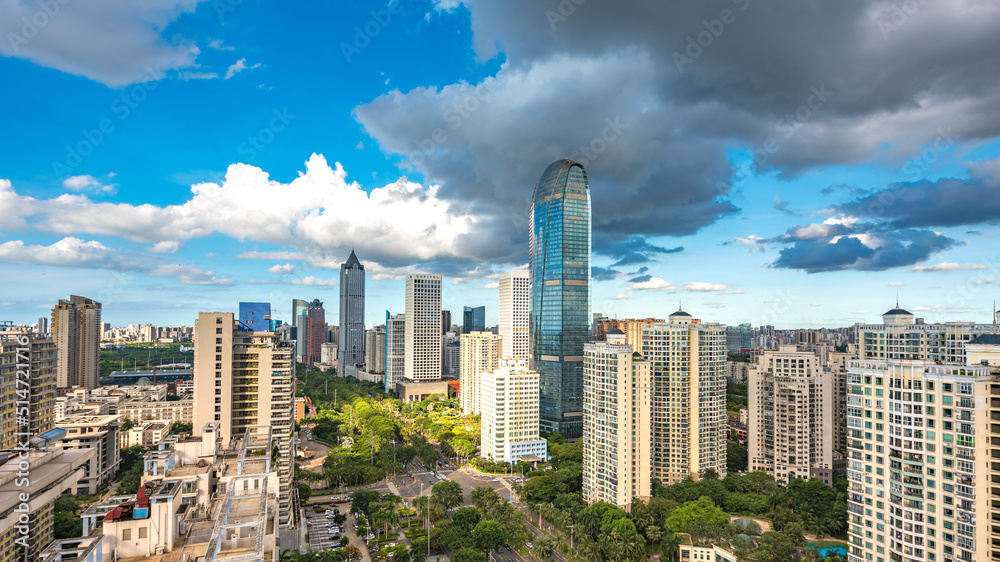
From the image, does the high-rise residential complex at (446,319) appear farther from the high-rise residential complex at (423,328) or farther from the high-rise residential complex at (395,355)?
the high-rise residential complex at (423,328)

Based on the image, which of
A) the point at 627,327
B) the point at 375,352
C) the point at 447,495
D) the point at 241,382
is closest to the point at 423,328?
the point at 627,327

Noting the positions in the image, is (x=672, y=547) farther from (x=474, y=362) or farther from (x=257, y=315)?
(x=474, y=362)

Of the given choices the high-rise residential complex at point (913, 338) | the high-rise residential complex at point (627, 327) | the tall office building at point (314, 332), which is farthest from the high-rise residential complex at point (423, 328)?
the tall office building at point (314, 332)

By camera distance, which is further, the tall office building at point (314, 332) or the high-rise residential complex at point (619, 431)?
the tall office building at point (314, 332)

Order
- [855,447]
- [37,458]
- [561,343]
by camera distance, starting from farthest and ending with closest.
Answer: [561,343], [855,447], [37,458]

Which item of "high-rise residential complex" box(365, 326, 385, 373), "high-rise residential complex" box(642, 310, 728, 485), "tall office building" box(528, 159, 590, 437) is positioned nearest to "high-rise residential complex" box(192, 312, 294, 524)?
"high-rise residential complex" box(642, 310, 728, 485)

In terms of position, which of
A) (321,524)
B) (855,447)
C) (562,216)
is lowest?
(321,524)

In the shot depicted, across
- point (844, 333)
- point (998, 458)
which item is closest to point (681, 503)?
point (998, 458)

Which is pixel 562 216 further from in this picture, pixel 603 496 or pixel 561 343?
pixel 603 496
